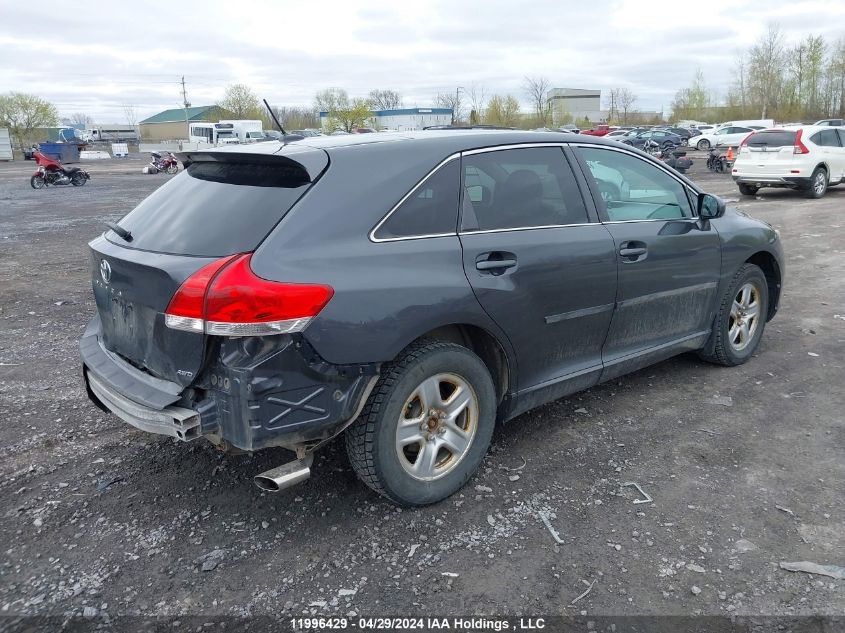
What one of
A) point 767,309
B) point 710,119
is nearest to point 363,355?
point 767,309

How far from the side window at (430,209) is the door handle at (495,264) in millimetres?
218

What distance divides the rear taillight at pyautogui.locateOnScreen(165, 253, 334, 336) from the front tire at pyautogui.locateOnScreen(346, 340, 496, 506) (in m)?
0.52

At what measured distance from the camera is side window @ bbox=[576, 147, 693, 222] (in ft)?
13.3

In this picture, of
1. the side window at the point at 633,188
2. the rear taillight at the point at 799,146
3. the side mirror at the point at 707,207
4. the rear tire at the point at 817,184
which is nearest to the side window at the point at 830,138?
the rear tire at the point at 817,184

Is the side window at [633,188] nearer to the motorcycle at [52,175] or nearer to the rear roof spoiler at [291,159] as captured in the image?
the rear roof spoiler at [291,159]

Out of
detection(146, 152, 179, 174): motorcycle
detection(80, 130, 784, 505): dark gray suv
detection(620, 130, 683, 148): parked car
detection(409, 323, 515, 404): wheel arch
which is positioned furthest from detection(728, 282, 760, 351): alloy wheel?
detection(620, 130, 683, 148): parked car

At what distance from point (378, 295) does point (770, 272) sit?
3825 mm

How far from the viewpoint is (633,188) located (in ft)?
14.2

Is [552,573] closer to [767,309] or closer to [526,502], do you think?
[526,502]

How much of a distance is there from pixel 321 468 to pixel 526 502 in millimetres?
1138

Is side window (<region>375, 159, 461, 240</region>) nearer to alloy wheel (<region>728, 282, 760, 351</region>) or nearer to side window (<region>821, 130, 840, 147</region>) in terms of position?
alloy wheel (<region>728, 282, 760, 351</region>)

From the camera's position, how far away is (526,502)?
332cm

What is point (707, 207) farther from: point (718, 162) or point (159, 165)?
point (159, 165)

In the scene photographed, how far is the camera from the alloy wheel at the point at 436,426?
313 cm
